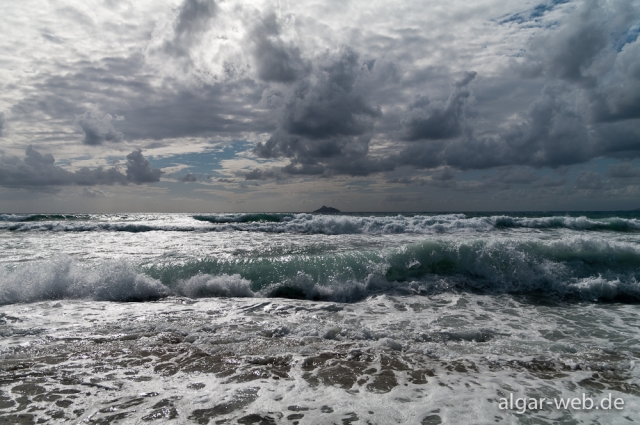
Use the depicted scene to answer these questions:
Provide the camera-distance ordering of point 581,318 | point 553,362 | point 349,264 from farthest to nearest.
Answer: point 349,264
point 581,318
point 553,362

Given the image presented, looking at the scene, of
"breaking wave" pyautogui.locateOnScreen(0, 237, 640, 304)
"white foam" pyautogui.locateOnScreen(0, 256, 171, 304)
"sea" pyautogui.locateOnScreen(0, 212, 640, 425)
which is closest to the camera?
"sea" pyautogui.locateOnScreen(0, 212, 640, 425)

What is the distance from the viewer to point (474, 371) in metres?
4.80

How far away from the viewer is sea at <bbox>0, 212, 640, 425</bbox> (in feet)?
12.7

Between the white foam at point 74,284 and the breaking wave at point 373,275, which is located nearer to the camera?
the white foam at point 74,284

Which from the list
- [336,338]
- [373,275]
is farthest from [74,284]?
[373,275]

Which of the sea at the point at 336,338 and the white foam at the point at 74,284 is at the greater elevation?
the white foam at the point at 74,284

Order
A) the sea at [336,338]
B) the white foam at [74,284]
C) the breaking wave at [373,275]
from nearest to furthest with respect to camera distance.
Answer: the sea at [336,338], the white foam at [74,284], the breaking wave at [373,275]

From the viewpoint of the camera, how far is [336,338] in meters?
6.00

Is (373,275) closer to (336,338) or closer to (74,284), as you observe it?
(336,338)

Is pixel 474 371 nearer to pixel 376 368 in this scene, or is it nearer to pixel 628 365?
pixel 376 368

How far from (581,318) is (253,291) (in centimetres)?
795

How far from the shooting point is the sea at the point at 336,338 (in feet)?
12.7

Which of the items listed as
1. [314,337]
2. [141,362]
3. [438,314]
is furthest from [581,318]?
[141,362]

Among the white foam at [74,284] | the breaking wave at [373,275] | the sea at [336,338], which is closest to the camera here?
the sea at [336,338]
